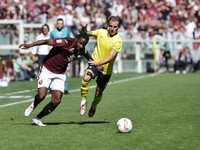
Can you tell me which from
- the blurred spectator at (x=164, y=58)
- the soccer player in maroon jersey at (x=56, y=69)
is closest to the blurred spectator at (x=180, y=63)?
the blurred spectator at (x=164, y=58)

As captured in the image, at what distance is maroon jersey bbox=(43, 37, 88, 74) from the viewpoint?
7.28 metres

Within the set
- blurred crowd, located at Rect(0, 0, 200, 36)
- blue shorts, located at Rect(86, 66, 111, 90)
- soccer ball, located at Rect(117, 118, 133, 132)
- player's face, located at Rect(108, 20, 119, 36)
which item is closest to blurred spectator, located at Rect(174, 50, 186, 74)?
blurred crowd, located at Rect(0, 0, 200, 36)

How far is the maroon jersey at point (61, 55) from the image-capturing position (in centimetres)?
728

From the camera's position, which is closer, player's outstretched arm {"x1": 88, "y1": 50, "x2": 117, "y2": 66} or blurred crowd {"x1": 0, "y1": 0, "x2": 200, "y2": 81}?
player's outstretched arm {"x1": 88, "y1": 50, "x2": 117, "y2": 66}

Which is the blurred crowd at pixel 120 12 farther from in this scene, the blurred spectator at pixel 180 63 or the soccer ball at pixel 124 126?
the soccer ball at pixel 124 126

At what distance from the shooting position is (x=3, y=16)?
25625mm

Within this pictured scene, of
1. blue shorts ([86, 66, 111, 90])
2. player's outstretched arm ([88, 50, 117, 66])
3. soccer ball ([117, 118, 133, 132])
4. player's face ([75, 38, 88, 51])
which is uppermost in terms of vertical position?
player's face ([75, 38, 88, 51])

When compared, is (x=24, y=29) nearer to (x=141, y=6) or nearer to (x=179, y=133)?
(x=141, y=6)

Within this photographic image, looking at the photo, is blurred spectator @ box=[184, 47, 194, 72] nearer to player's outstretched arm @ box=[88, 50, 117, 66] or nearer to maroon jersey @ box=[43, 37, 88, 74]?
player's outstretched arm @ box=[88, 50, 117, 66]

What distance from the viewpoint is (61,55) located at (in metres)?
7.40

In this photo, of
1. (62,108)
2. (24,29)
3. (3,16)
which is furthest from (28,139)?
(3,16)

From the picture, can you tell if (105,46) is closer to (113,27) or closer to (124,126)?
(113,27)

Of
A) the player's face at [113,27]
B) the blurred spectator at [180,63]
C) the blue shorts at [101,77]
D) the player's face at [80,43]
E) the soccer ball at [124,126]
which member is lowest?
the blurred spectator at [180,63]

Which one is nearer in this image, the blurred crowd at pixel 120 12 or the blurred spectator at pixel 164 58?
the blurred crowd at pixel 120 12
